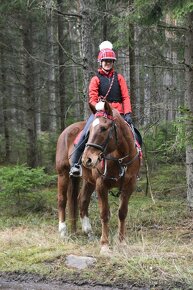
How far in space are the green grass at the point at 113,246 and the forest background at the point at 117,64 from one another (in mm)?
1364

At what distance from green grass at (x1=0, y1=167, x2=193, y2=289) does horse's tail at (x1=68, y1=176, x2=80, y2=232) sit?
32 centimetres

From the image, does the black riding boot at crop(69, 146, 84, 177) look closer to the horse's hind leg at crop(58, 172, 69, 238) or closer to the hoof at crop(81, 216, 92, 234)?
the horse's hind leg at crop(58, 172, 69, 238)

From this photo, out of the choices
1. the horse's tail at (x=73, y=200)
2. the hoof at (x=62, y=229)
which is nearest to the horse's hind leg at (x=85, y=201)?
the horse's tail at (x=73, y=200)

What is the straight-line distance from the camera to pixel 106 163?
283 inches

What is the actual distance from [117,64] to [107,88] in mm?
9769

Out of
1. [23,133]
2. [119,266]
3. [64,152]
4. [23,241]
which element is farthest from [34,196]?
[23,133]

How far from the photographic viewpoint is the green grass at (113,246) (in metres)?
6.12

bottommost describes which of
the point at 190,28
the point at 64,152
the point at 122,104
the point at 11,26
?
the point at 64,152

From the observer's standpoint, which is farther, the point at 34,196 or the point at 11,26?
the point at 11,26

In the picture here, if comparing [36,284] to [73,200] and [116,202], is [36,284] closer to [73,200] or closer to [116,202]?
[73,200]

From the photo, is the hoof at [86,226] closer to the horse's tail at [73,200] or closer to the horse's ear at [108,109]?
the horse's tail at [73,200]

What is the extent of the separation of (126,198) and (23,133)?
1664 cm

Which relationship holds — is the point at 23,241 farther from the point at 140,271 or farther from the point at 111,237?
the point at 140,271

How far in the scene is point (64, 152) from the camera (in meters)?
9.10
